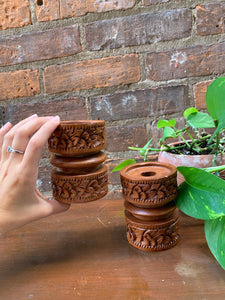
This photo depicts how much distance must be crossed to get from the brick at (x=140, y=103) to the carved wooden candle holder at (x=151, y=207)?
31cm

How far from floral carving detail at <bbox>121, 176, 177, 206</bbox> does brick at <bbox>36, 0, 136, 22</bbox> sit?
52 centimetres

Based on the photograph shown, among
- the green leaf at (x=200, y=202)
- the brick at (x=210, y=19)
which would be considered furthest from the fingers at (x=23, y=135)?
the brick at (x=210, y=19)

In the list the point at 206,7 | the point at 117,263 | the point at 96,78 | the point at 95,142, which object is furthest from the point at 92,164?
the point at 206,7

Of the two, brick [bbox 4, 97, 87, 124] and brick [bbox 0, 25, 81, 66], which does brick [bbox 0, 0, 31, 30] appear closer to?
brick [bbox 0, 25, 81, 66]

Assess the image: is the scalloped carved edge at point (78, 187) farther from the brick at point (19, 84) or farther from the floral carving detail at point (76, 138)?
the brick at point (19, 84)

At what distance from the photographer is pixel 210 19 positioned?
27.5 inches

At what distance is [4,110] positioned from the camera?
771mm

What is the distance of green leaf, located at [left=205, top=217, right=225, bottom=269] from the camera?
0.38 m

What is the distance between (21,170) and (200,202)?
0.30 metres

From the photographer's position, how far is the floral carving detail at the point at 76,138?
0.44 meters

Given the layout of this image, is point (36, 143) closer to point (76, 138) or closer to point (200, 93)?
point (76, 138)

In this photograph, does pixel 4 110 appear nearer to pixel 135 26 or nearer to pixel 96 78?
pixel 96 78

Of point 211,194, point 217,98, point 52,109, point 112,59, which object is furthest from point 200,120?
point 52,109

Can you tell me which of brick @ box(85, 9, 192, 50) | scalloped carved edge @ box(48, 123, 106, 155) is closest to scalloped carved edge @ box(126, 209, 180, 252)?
scalloped carved edge @ box(48, 123, 106, 155)
